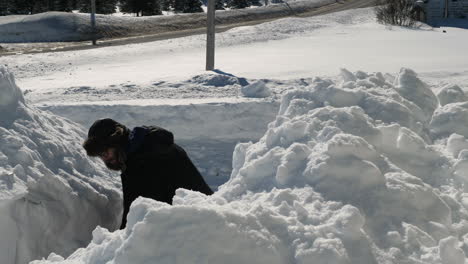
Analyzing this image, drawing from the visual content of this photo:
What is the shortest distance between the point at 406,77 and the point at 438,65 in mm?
6787

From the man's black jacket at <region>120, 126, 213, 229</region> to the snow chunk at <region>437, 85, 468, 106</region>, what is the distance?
1.90m

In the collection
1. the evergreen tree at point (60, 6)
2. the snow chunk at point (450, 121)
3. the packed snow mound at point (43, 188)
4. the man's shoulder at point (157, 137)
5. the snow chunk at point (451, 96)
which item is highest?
the evergreen tree at point (60, 6)

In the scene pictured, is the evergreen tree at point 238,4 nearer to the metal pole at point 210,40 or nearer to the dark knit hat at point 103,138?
the metal pole at point 210,40

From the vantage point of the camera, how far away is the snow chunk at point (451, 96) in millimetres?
4273

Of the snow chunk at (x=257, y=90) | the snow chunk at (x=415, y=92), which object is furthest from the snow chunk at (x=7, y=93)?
the snow chunk at (x=257, y=90)

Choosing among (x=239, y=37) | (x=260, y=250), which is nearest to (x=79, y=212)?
(x=260, y=250)

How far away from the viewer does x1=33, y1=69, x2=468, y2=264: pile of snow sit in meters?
2.21

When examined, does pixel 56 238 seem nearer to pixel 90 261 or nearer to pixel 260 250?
pixel 90 261

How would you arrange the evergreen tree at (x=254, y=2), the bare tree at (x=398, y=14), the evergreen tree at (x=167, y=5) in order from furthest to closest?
the evergreen tree at (x=254, y=2) < the evergreen tree at (x=167, y=5) < the bare tree at (x=398, y=14)

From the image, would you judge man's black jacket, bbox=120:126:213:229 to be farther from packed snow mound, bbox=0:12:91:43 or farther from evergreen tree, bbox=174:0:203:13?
evergreen tree, bbox=174:0:203:13

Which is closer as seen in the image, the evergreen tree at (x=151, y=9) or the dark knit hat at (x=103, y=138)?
the dark knit hat at (x=103, y=138)

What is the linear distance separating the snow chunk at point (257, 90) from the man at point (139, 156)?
12.2ft

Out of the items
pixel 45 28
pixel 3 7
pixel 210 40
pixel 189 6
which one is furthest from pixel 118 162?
pixel 189 6

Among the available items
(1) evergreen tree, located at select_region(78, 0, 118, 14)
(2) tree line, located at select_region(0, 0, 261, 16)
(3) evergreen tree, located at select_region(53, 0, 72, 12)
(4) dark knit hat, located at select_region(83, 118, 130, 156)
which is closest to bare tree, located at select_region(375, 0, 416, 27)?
(2) tree line, located at select_region(0, 0, 261, 16)
